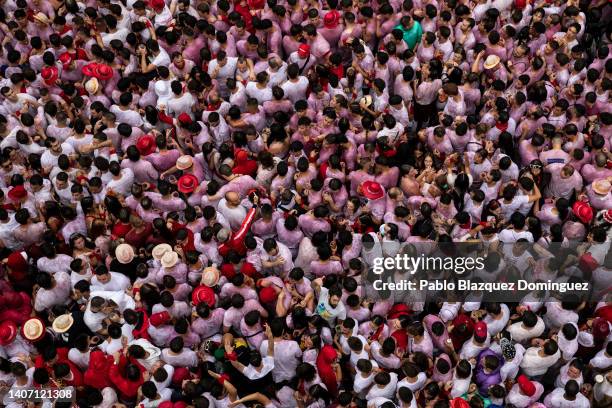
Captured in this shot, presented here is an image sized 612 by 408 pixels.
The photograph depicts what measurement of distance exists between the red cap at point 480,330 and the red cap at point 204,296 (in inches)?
123

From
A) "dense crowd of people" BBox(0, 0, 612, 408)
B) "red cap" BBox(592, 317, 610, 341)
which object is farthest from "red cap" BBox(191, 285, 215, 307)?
"red cap" BBox(592, 317, 610, 341)

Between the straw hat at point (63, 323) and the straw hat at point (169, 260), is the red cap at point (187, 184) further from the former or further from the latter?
the straw hat at point (63, 323)

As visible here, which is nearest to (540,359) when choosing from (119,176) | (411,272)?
(411,272)

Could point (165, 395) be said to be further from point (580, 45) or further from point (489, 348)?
point (580, 45)

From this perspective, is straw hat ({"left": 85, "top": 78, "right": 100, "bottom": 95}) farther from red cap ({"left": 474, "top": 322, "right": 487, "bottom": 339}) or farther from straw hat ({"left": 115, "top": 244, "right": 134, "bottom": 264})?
red cap ({"left": 474, "top": 322, "right": 487, "bottom": 339})

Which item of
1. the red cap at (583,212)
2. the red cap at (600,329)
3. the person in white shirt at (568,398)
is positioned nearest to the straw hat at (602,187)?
the red cap at (583,212)

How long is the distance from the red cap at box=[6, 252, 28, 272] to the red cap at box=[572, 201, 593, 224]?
285 inches

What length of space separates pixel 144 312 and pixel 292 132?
11.3ft

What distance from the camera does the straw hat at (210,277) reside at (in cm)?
745

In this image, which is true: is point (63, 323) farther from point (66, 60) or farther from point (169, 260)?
point (66, 60)

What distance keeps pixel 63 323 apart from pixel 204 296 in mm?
1780

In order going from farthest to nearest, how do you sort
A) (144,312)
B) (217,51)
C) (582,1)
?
(582,1), (217,51), (144,312)

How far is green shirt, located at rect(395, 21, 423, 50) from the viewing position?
9.80 meters

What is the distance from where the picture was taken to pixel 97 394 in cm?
670
